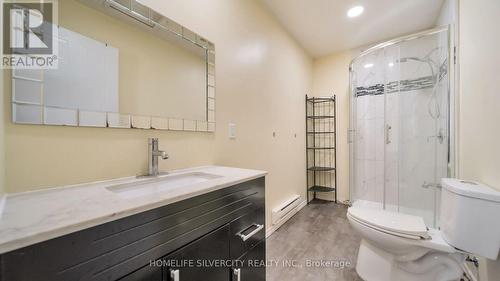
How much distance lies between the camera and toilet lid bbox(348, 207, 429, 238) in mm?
1203

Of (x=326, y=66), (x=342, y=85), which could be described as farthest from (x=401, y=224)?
(x=326, y=66)

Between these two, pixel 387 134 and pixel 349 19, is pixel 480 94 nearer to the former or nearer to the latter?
pixel 387 134

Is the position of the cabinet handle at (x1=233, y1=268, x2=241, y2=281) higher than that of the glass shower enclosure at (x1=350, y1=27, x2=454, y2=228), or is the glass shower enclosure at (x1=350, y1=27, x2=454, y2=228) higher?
the glass shower enclosure at (x1=350, y1=27, x2=454, y2=228)

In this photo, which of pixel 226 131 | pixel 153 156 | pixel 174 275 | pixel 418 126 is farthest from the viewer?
pixel 418 126

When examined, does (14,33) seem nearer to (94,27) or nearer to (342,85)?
(94,27)

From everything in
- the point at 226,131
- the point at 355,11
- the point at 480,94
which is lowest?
the point at 226,131

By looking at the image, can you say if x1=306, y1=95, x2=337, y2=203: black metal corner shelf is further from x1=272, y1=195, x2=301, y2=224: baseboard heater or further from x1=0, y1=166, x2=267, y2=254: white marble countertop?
x1=0, y1=166, x2=267, y2=254: white marble countertop

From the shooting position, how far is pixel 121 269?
545 mm

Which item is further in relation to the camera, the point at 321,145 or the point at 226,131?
the point at 321,145

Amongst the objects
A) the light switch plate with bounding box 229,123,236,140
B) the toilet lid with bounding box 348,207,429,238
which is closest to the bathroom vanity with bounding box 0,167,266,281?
the light switch plate with bounding box 229,123,236,140

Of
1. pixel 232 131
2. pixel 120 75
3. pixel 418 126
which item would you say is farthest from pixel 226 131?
pixel 418 126

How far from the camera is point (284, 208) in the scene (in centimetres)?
235

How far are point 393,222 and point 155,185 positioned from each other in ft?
5.03

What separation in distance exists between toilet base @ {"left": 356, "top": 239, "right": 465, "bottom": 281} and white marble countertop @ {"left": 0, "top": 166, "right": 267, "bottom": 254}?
1.33m
